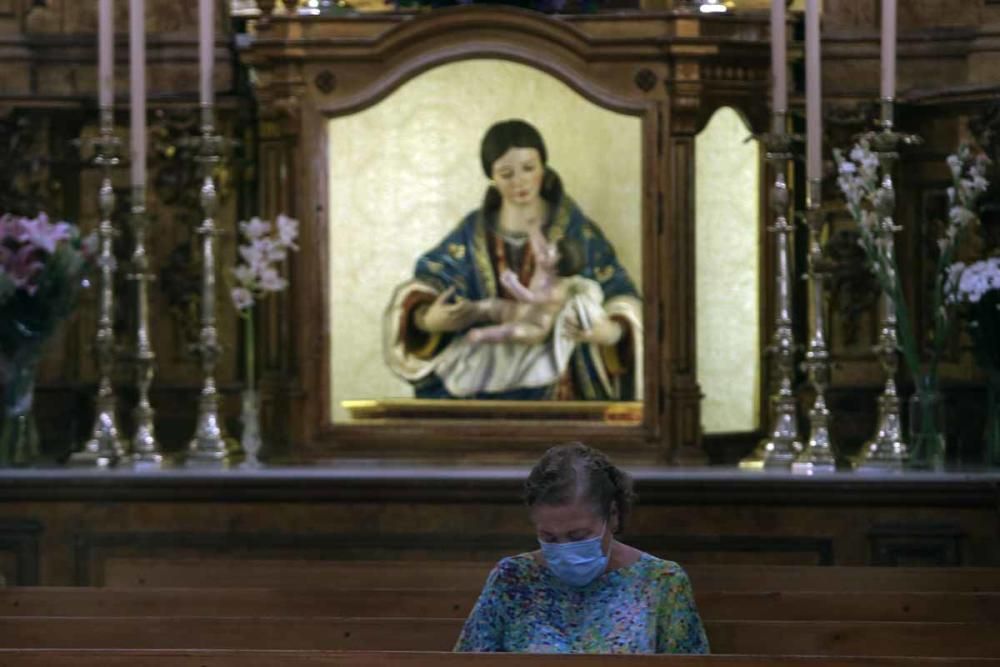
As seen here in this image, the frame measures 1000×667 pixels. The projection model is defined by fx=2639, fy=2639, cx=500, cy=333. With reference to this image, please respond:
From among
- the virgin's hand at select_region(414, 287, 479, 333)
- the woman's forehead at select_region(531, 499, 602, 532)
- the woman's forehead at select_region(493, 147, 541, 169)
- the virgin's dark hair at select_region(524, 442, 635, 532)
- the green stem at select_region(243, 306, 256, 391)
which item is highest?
the woman's forehead at select_region(493, 147, 541, 169)

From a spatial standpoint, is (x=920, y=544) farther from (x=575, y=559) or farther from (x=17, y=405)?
(x=17, y=405)

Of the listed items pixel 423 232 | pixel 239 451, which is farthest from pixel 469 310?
pixel 239 451

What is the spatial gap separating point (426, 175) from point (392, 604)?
9.07ft

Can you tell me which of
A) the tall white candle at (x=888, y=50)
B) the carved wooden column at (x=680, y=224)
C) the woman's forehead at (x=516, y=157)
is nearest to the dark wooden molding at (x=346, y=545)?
the carved wooden column at (x=680, y=224)

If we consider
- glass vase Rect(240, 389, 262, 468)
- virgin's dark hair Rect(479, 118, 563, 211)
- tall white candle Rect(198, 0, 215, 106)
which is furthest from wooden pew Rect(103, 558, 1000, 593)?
virgin's dark hair Rect(479, 118, 563, 211)

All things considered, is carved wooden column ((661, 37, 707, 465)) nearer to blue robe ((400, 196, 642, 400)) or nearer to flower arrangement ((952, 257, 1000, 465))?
blue robe ((400, 196, 642, 400))

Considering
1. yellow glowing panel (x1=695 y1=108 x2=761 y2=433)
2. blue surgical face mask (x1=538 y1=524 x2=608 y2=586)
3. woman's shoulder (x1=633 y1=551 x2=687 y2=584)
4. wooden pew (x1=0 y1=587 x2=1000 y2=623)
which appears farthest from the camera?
yellow glowing panel (x1=695 y1=108 x2=761 y2=433)

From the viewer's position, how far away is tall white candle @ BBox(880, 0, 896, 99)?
25.9 feet

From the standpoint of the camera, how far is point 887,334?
26.4 ft

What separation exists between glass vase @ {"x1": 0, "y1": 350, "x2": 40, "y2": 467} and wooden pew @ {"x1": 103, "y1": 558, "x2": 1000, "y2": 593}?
1.40 meters

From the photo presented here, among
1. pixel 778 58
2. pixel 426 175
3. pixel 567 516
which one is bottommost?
pixel 567 516

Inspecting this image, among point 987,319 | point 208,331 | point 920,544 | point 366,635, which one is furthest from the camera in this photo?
point 208,331

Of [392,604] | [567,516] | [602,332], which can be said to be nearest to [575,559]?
[567,516]

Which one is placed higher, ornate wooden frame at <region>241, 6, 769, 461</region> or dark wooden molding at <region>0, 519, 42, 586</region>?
ornate wooden frame at <region>241, 6, 769, 461</region>
